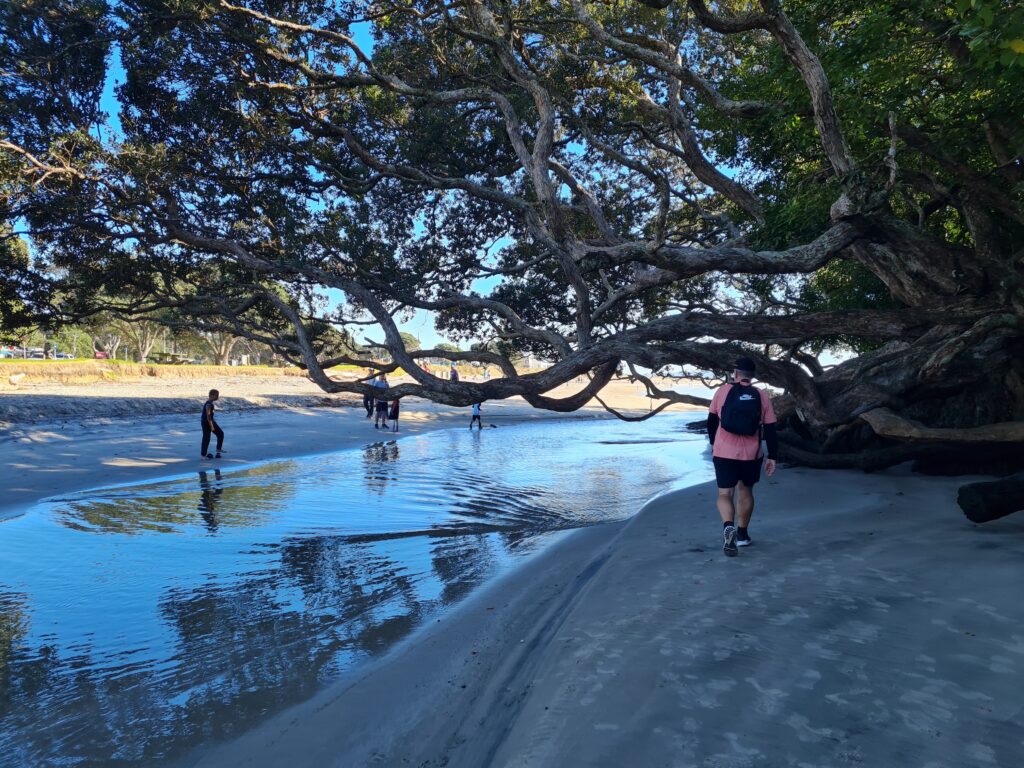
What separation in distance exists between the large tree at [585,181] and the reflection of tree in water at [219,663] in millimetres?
2759

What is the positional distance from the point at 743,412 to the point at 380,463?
11.4 m

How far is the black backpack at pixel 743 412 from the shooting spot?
16.4 ft

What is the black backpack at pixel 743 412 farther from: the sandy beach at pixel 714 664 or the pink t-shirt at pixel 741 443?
the sandy beach at pixel 714 664

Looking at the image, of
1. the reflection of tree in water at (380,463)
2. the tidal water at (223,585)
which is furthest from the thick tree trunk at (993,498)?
the reflection of tree in water at (380,463)

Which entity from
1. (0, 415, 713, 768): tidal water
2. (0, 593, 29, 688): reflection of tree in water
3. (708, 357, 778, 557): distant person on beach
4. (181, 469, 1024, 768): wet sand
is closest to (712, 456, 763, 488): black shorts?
(708, 357, 778, 557): distant person on beach

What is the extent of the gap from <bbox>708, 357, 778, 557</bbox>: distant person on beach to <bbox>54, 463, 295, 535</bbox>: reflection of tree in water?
20.7ft

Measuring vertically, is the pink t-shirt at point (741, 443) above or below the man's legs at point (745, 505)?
above

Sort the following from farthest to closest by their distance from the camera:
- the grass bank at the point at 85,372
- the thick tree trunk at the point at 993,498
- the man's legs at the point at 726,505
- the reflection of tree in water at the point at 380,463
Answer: the grass bank at the point at 85,372 → the reflection of tree in water at the point at 380,463 → the man's legs at the point at 726,505 → the thick tree trunk at the point at 993,498

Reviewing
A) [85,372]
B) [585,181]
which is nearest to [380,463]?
[585,181]

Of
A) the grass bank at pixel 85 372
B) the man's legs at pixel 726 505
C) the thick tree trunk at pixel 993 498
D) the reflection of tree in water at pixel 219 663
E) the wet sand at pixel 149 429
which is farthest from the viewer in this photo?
the grass bank at pixel 85 372

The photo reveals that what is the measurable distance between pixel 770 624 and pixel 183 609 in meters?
4.55

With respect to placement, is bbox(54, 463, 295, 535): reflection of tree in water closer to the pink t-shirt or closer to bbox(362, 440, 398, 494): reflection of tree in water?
bbox(362, 440, 398, 494): reflection of tree in water

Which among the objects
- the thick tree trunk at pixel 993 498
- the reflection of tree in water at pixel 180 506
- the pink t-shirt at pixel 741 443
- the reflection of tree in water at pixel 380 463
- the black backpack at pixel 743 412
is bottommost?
the reflection of tree in water at pixel 180 506

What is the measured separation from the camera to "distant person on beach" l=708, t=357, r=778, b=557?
5.01 m
